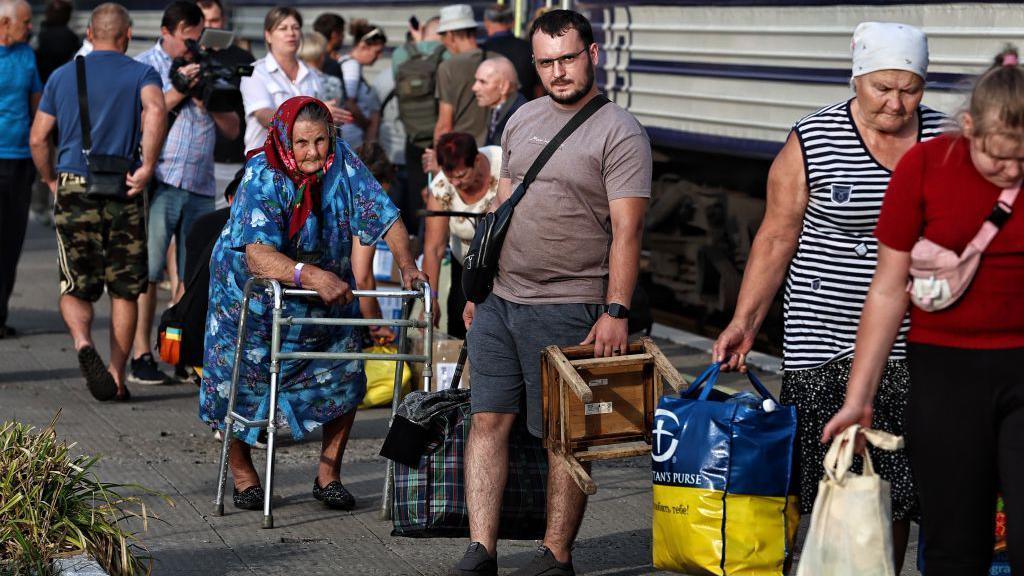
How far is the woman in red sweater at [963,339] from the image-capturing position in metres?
3.54

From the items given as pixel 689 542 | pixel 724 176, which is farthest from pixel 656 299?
pixel 689 542

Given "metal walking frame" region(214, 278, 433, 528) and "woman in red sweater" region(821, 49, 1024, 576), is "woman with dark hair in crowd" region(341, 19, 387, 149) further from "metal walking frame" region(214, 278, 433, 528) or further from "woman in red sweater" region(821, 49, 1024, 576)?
"woman in red sweater" region(821, 49, 1024, 576)

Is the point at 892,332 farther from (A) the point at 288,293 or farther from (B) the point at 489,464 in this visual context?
(A) the point at 288,293

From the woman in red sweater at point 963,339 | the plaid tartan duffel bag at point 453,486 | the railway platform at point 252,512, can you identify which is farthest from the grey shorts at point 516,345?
the woman in red sweater at point 963,339

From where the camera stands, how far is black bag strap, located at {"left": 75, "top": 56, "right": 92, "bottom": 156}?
7.88 m

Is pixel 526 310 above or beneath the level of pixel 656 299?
above

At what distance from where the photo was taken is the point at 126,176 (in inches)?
311

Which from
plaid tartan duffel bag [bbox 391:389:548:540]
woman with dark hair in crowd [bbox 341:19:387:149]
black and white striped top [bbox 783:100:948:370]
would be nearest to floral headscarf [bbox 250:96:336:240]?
plaid tartan duffel bag [bbox 391:389:548:540]

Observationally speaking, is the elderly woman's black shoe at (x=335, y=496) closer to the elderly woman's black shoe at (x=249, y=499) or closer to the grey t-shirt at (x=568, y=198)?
the elderly woman's black shoe at (x=249, y=499)

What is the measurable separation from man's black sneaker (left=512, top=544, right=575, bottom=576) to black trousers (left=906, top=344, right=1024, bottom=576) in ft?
4.89

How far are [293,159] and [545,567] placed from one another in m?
1.69

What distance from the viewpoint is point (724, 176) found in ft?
34.8

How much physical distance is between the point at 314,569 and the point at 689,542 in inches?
60.5

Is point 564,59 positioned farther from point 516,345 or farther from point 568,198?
point 516,345
